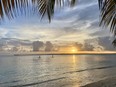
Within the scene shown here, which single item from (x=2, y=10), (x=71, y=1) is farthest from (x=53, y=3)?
(x=2, y=10)

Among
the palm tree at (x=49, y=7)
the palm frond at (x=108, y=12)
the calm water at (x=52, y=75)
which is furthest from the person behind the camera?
the calm water at (x=52, y=75)

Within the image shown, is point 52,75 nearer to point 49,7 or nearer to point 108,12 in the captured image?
point 108,12

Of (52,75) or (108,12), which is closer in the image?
(108,12)

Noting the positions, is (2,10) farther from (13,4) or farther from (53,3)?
(53,3)

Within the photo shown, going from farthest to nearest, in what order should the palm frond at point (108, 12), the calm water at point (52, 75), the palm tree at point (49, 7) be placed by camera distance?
the calm water at point (52, 75) → the palm frond at point (108, 12) → the palm tree at point (49, 7)

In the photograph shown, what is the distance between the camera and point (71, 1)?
3.36 meters

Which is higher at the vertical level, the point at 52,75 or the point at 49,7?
the point at 49,7

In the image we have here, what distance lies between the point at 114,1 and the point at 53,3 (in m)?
1.36

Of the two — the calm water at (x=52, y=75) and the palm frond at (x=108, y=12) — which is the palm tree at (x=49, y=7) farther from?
the calm water at (x=52, y=75)

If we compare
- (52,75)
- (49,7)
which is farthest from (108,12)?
(52,75)

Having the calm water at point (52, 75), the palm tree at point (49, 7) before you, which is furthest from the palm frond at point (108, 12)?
the calm water at point (52, 75)

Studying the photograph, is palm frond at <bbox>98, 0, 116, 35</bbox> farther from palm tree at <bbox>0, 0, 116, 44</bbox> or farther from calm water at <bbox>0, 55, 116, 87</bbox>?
calm water at <bbox>0, 55, 116, 87</bbox>

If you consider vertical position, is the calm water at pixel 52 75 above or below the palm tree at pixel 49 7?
below

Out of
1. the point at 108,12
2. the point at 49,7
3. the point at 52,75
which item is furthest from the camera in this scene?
the point at 52,75
